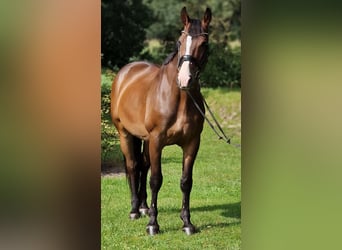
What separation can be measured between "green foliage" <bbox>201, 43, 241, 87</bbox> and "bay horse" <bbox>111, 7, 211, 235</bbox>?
163 cm

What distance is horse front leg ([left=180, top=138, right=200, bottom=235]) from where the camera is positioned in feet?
7.03

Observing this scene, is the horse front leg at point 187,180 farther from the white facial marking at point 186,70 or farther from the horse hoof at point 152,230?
the white facial marking at point 186,70

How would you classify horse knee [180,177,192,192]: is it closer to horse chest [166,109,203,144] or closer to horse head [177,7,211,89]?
horse chest [166,109,203,144]

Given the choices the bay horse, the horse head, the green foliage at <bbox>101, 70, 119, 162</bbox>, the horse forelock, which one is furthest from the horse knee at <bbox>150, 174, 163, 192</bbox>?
the horse forelock

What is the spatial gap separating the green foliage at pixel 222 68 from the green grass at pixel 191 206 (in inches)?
60.8

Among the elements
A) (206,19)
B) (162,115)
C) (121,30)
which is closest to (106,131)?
(162,115)

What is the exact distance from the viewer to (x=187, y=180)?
7.07 ft
